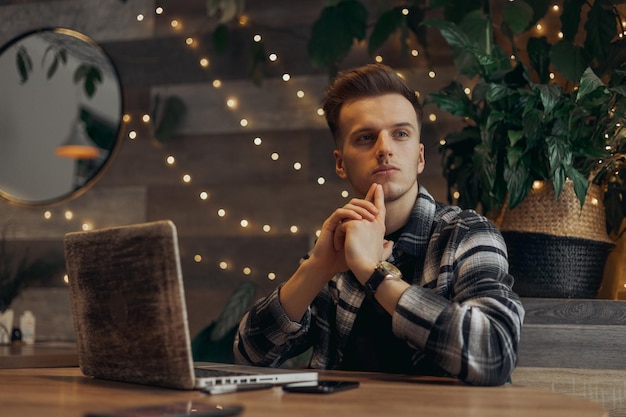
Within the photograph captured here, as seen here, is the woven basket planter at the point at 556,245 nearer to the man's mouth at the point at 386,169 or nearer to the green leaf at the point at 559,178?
the green leaf at the point at 559,178

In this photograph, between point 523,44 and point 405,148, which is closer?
point 405,148

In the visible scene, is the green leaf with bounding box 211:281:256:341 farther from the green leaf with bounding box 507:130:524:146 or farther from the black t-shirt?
the green leaf with bounding box 507:130:524:146

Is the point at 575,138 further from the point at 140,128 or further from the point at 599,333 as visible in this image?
the point at 140,128

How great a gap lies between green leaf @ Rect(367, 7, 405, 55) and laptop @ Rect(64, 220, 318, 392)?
5.73ft

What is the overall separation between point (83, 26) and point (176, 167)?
0.79 m

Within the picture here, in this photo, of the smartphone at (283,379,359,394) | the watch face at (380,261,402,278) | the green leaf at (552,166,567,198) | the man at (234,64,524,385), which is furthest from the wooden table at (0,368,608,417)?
the green leaf at (552,166,567,198)

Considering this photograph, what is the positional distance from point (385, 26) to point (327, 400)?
2013 mm

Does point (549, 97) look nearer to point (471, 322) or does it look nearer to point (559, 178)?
point (559, 178)

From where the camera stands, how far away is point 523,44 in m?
2.92

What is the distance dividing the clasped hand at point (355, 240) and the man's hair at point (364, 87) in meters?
0.28

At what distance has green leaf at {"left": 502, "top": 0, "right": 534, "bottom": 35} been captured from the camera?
2598 mm

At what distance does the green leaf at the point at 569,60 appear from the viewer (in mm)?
2473

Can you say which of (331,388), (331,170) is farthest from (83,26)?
(331,388)

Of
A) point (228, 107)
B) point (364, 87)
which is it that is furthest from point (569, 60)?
point (228, 107)
